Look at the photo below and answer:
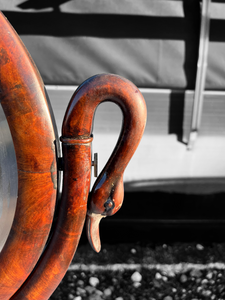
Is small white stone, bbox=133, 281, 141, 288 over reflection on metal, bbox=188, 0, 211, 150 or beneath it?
beneath

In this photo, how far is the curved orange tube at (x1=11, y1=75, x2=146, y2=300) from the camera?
2.20ft

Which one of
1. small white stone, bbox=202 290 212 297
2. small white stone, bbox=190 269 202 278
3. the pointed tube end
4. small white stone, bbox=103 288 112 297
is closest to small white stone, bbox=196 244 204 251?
small white stone, bbox=190 269 202 278

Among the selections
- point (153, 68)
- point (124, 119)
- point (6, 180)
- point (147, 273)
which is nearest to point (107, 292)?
point (147, 273)

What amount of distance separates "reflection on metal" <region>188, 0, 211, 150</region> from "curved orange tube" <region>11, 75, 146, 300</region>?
83 centimetres

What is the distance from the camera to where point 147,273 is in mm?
1465

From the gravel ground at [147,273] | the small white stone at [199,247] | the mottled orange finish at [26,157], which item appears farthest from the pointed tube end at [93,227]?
the small white stone at [199,247]

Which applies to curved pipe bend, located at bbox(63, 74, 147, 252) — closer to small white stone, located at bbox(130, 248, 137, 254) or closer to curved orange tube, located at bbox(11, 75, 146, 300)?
curved orange tube, located at bbox(11, 75, 146, 300)

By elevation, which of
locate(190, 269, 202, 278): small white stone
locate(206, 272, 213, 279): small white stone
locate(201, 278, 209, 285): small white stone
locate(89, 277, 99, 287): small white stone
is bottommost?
locate(190, 269, 202, 278): small white stone

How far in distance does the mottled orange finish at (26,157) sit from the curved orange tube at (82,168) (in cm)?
3

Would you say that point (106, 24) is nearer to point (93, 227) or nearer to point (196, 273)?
point (93, 227)

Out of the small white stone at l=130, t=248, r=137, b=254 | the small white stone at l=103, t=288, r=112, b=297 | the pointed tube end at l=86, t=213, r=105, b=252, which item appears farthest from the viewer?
the small white stone at l=130, t=248, r=137, b=254

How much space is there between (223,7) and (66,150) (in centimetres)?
118

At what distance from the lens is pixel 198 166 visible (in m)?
1.57

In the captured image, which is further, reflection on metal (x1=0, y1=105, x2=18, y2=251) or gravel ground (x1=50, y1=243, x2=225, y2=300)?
gravel ground (x1=50, y1=243, x2=225, y2=300)
